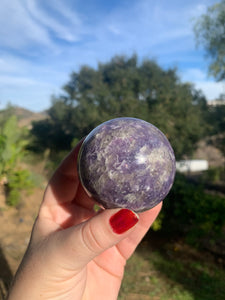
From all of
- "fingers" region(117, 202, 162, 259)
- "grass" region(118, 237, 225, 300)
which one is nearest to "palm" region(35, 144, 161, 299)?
"fingers" region(117, 202, 162, 259)

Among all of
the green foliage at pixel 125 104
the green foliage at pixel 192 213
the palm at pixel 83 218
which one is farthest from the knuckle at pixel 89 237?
the green foliage at pixel 125 104

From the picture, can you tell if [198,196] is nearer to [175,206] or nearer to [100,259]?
[175,206]

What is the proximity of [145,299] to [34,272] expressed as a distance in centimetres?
412

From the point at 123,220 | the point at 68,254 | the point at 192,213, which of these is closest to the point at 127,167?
the point at 123,220

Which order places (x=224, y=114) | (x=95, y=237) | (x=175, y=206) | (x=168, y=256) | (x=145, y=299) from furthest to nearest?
1. (x=224, y=114)
2. (x=175, y=206)
3. (x=168, y=256)
4. (x=145, y=299)
5. (x=95, y=237)

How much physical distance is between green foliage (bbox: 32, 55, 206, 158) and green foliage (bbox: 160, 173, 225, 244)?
11.6ft

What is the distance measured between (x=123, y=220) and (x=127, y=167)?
1.19 feet

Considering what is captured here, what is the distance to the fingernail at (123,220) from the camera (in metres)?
1.54

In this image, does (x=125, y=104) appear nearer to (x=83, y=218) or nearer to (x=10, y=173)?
(x=10, y=173)

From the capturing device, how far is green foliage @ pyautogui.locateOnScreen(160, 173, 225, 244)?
6.68 meters

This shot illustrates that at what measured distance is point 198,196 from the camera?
7203 millimetres

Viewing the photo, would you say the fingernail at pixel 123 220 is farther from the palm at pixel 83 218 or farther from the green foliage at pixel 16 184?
the green foliage at pixel 16 184

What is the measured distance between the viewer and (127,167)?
171cm

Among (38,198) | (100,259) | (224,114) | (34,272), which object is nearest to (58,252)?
(34,272)
